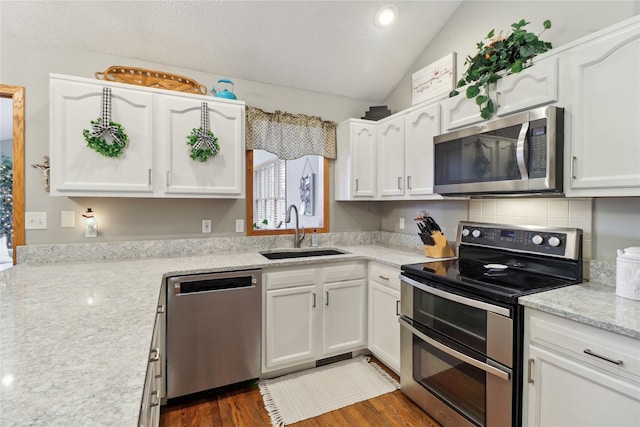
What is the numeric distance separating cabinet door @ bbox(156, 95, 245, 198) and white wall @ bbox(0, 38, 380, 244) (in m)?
0.34

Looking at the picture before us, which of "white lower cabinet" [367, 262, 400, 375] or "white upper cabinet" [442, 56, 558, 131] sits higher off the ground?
"white upper cabinet" [442, 56, 558, 131]

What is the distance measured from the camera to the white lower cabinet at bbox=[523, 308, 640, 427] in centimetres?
111

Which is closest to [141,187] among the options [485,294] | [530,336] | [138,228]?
[138,228]

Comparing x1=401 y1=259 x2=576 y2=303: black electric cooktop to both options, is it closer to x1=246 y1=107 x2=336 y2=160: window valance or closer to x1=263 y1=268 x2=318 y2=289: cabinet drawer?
x1=263 y1=268 x2=318 y2=289: cabinet drawer

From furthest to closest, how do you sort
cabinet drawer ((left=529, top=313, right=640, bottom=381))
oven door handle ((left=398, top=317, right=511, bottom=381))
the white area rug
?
the white area rug, oven door handle ((left=398, top=317, right=511, bottom=381)), cabinet drawer ((left=529, top=313, right=640, bottom=381))

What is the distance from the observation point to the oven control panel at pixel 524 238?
173 cm

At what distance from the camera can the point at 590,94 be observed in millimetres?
1459

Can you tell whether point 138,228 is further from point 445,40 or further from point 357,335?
point 445,40

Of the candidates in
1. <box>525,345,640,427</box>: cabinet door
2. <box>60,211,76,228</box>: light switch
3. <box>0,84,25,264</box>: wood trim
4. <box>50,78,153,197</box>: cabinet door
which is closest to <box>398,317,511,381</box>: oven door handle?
<box>525,345,640,427</box>: cabinet door

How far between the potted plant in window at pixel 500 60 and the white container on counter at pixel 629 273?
0.98 m

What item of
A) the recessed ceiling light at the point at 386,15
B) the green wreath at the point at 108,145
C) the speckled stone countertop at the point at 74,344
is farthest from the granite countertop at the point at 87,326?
the recessed ceiling light at the point at 386,15

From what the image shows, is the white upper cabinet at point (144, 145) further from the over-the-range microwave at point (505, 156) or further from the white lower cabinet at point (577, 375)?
the white lower cabinet at point (577, 375)

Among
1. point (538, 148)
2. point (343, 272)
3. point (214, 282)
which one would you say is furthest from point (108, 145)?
point (538, 148)

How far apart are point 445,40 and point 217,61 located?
1930 millimetres
